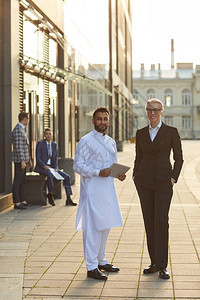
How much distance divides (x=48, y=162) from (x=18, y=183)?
114cm

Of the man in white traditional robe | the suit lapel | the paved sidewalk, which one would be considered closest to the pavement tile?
the paved sidewalk

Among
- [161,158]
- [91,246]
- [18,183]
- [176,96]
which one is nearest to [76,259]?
[91,246]

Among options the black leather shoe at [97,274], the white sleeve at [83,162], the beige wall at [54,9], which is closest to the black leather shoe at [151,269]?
the black leather shoe at [97,274]

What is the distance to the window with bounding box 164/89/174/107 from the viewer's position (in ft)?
286

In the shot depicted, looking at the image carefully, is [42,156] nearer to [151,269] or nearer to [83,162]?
[83,162]

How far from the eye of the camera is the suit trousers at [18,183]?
35.0 ft

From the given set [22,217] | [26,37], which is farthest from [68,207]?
[26,37]

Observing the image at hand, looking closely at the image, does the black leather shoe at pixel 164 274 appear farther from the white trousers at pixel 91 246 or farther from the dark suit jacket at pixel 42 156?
the dark suit jacket at pixel 42 156

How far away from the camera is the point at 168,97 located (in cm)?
8719

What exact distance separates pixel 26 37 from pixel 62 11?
4106 millimetres

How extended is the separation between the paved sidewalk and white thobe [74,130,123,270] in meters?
0.35

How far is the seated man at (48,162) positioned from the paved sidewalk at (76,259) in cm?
78

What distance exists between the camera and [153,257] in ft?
19.4

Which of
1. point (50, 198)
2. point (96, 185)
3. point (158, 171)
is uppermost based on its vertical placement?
point (158, 171)
